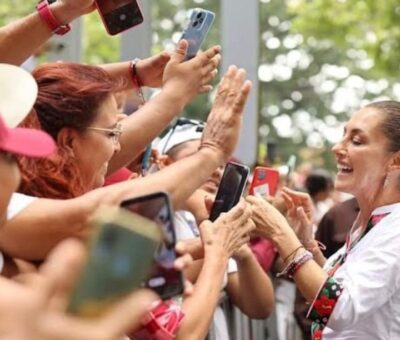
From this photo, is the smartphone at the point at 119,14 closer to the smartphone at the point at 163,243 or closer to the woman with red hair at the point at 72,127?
the woman with red hair at the point at 72,127

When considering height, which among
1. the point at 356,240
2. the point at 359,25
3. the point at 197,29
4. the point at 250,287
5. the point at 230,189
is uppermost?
the point at 197,29

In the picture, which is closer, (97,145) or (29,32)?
(97,145)

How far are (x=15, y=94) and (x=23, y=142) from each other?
0.95ft

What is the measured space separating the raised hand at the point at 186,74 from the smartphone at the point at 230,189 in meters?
0.30

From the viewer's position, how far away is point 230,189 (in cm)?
289

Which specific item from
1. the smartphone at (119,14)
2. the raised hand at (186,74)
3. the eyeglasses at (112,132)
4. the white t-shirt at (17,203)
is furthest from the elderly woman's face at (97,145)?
the smartphone at (119,14)

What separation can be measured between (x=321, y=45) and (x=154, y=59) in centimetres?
1695

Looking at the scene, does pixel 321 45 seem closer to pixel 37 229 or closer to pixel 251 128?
pixel 251 128

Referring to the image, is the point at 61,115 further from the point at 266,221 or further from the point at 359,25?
the point at 359,25

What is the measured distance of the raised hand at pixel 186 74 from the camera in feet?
8.81

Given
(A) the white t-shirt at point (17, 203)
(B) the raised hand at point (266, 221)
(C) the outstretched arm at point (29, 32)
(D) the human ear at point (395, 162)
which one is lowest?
(D) the human ear at point (395, 162)

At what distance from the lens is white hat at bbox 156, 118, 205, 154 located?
158 inches

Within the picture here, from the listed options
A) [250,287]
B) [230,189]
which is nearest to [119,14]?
[230,189]

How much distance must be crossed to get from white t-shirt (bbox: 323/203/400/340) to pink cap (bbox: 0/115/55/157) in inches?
62.1
